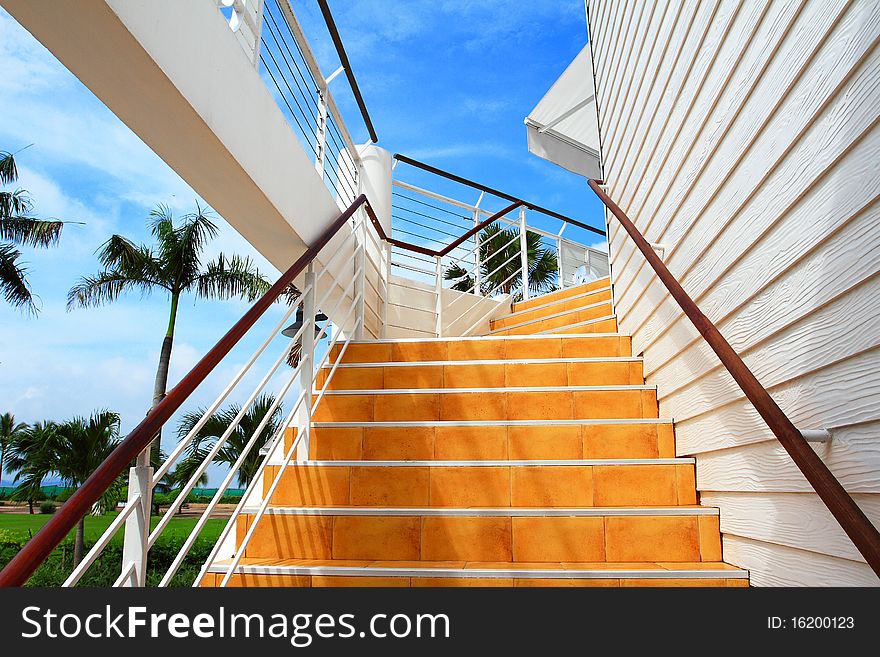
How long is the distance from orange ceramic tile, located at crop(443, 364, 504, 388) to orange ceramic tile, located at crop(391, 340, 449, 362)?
37 centimetres

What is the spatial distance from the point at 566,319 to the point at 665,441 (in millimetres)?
2142

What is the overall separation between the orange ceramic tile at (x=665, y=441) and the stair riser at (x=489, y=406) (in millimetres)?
195

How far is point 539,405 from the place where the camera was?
286cm

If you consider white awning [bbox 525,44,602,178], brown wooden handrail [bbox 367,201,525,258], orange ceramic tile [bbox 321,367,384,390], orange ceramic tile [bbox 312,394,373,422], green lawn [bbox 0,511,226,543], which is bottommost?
green lawn [bbox 0,511,226,543]

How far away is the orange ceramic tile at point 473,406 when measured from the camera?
289 centimetres

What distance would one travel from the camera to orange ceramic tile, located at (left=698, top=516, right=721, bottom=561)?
208 centimetres

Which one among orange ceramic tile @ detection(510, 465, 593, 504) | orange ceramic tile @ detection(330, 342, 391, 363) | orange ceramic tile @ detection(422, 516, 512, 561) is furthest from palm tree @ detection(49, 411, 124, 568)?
orange ceramic tile @ detection(510, 465, 593, 504)

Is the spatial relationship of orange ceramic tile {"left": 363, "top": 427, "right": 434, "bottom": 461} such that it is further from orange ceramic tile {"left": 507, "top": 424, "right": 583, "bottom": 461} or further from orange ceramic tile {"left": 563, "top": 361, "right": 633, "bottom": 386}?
orange ceramic tile {"left": 563, "top": 361, "right": 633, "bottom": 386}

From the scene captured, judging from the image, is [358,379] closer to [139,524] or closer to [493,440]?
[493,440]

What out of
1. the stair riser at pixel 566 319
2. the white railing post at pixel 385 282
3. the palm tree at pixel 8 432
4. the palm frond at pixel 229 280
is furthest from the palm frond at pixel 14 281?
the stair riser at pixel 566 319

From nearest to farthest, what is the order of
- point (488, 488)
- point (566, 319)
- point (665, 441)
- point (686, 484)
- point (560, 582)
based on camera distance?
1. point (560, 582)
2. point (686, 484)
3. point (488, 488)
4. point (665, 441)
5. point (566, 319)

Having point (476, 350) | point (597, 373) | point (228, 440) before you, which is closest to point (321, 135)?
point (476, 350)

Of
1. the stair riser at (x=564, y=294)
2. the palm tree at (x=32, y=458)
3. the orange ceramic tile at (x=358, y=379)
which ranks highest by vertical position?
the stair riser at (x=564, y=294)

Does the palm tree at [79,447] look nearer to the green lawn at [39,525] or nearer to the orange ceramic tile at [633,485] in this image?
the green lawn at [39,525]
